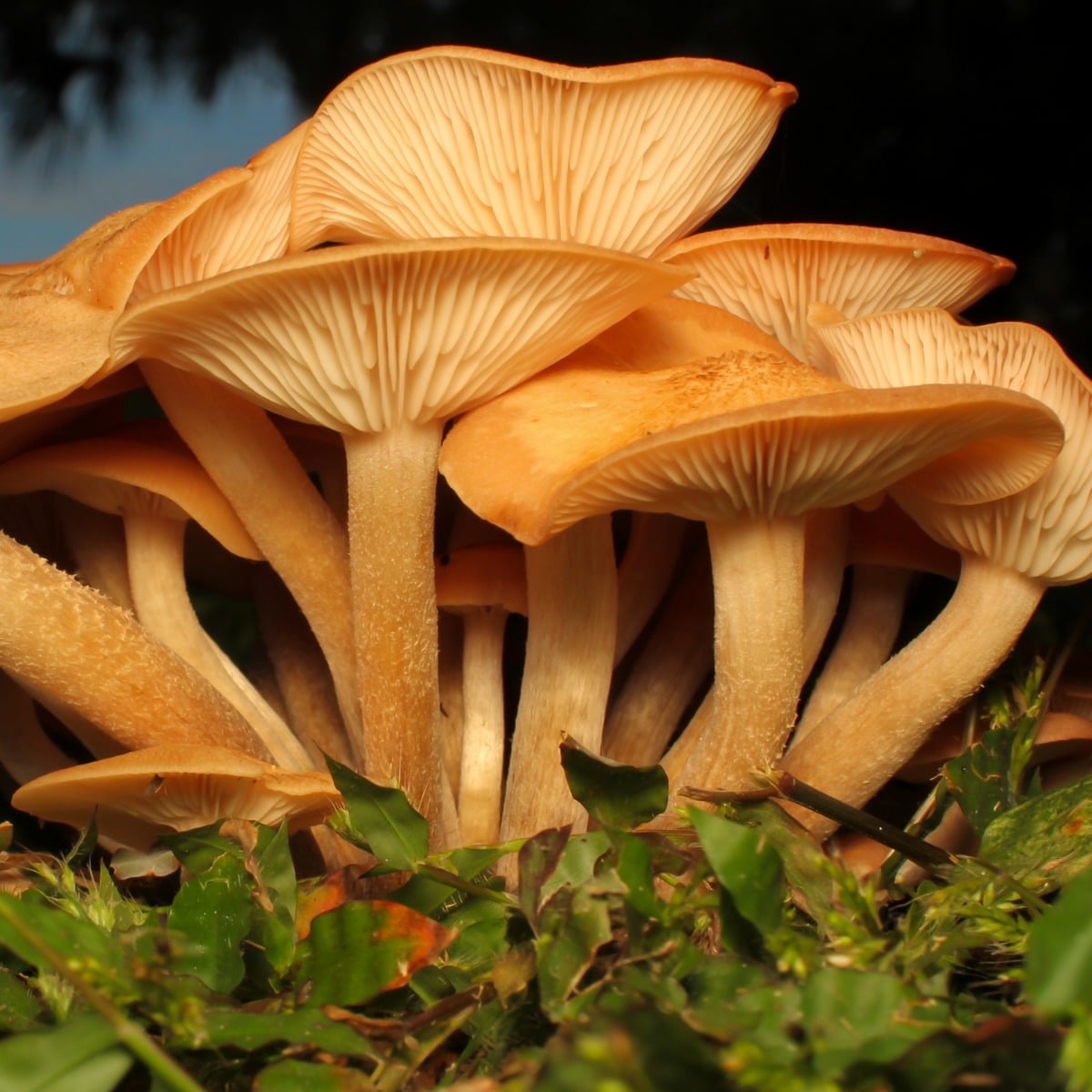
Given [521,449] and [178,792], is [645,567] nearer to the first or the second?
[521,449]

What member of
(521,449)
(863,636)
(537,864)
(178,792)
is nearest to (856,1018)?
(537,864)

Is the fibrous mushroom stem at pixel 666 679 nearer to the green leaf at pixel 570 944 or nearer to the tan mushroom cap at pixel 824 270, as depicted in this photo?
the tan mushroom cap at pixel 824 270

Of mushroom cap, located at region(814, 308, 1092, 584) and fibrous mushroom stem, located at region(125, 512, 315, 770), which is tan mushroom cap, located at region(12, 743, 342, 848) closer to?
fibrous mushroom stem, located at region(125, 512, 315, 770)

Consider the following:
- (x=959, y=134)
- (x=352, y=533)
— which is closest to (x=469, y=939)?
(x=352, y=533)

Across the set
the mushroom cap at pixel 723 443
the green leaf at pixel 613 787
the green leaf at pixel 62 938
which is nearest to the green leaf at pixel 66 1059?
the green leaf at pixel 62 938

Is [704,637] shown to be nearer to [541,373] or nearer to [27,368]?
[541,373]

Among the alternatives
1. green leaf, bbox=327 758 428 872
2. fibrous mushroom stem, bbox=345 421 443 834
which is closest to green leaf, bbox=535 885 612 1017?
green leaf, bbox=327 758 428 872
